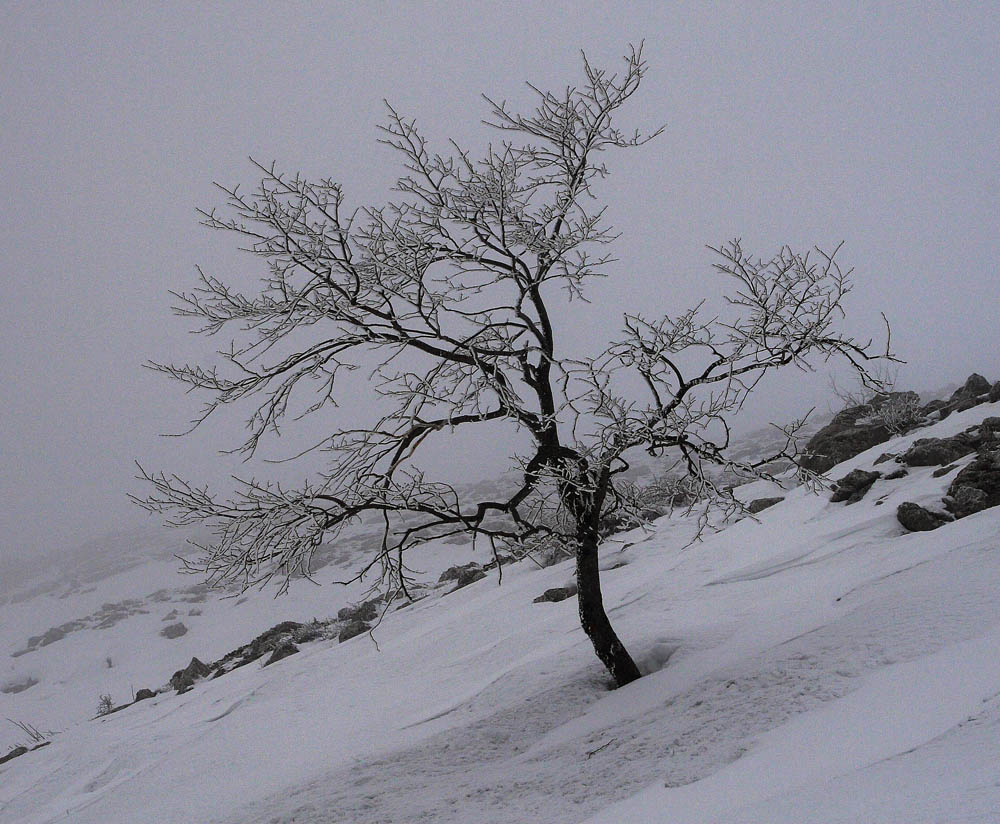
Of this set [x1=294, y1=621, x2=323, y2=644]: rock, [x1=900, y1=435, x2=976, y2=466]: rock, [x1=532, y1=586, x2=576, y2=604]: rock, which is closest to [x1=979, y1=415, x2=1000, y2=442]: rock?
[x1=900, y1=435, x2=976, y2=466]: rock

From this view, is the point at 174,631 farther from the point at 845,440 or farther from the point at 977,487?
the point at 977,487

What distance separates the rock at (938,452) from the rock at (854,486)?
62 cm

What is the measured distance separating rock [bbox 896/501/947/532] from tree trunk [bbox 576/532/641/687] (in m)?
4.39

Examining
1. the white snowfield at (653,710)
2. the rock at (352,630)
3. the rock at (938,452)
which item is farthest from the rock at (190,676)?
the rock at (938,452)

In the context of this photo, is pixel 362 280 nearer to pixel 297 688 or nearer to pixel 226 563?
pixel 226 563

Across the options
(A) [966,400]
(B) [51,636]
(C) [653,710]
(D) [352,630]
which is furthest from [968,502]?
(B) [51,636]

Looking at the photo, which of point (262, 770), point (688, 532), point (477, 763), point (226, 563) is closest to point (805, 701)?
point (477, 763)

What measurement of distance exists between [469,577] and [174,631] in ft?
58.4

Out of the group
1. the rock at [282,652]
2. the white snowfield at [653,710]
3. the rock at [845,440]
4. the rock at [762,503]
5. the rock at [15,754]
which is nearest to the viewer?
the white snowfield at [653,710]

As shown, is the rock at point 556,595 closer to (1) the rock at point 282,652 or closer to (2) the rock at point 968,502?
(2) the rock at point 968,502

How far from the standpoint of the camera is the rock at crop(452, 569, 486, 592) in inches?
569

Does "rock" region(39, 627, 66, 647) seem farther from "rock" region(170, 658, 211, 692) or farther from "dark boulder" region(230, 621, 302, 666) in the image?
"rock" region(170, 658, 211, 692)

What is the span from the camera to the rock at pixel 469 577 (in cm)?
1445

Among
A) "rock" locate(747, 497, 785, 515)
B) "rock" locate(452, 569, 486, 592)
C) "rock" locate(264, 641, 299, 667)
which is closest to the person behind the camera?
"rock" locate(264, 641, 299, 667)
